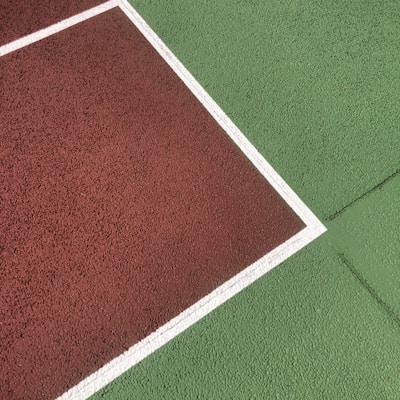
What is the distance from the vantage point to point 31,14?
16.3ft

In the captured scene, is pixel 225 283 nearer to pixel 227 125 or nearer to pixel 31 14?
pixel 227 125

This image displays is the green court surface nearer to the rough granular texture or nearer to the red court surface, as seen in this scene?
the red court surface

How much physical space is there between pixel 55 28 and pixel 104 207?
2269 millimetres

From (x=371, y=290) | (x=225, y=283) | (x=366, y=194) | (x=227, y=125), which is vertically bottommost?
(x=225, y=283)

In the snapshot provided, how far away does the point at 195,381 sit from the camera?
3.35 m

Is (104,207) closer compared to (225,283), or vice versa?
(225,283)

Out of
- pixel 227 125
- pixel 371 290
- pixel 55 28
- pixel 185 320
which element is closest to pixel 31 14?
pixel 55 28

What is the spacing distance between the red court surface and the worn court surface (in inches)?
12.5

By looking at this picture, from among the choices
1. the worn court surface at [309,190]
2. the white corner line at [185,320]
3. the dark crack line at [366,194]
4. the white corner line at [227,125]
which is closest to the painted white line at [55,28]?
the white corner line at [227,125]

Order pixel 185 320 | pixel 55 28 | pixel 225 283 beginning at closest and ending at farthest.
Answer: pixel 185 320 < pixel 225 283 < pixel 55 28

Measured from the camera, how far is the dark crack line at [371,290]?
3697 mm

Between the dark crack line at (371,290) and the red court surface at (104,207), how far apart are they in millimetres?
519

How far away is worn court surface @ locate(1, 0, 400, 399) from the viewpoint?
3414mm

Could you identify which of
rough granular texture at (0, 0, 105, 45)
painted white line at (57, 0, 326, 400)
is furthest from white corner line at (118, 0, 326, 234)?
rough granular texture at (0, 0, 105, 45)
